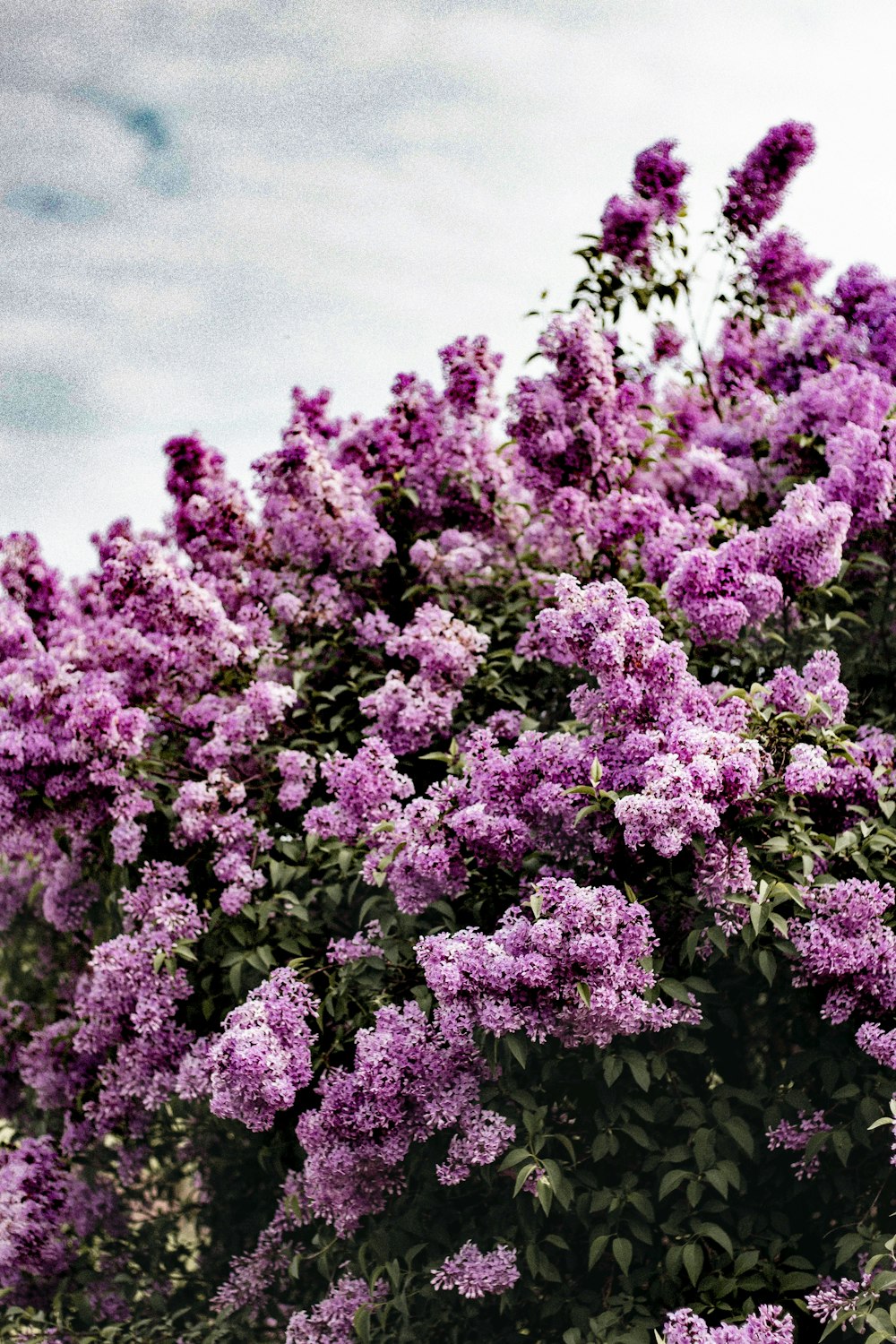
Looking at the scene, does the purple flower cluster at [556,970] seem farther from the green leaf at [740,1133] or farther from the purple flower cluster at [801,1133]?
the purple flower cluster at [801,1133]

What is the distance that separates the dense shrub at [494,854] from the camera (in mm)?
3816

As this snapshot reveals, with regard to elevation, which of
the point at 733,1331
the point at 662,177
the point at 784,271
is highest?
the point at 662,177

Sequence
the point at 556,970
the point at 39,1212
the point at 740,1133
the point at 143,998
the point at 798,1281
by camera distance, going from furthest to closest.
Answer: the point at 39,1212 → the point at 143,998 → the point at 740,1133 → the point at 798,1281 → the point at 556,970

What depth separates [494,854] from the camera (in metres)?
3.96

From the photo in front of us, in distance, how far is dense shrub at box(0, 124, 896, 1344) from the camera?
382 cm

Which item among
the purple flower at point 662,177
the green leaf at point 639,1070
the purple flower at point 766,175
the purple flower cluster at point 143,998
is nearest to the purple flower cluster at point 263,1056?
the purple flower cluster at point 143,998

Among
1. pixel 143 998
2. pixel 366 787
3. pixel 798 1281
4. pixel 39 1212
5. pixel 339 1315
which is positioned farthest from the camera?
pixel 39 1212

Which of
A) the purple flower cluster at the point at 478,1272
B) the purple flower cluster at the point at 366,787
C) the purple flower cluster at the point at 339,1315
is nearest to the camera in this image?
the purple flower cluster at the point at 478,1272

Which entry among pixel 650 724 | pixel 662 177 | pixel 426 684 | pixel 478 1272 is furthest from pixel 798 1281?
pixel 662 177

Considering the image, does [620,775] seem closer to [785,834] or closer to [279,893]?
[785,834]

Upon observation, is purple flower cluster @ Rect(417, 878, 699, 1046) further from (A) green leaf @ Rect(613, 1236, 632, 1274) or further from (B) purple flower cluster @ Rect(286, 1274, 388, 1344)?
(B) purple flower cluster @ Rect(286, 1274, 388, 1344)

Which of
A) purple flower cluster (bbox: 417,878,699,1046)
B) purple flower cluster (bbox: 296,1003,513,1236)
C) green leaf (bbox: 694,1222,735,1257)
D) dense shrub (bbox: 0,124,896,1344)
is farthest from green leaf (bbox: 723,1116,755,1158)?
purple flower cluster (bbox: 296,1003,513,1236)

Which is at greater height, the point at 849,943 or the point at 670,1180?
the point at 849,943

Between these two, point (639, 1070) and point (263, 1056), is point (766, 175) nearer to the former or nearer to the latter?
point (639, 1070)
